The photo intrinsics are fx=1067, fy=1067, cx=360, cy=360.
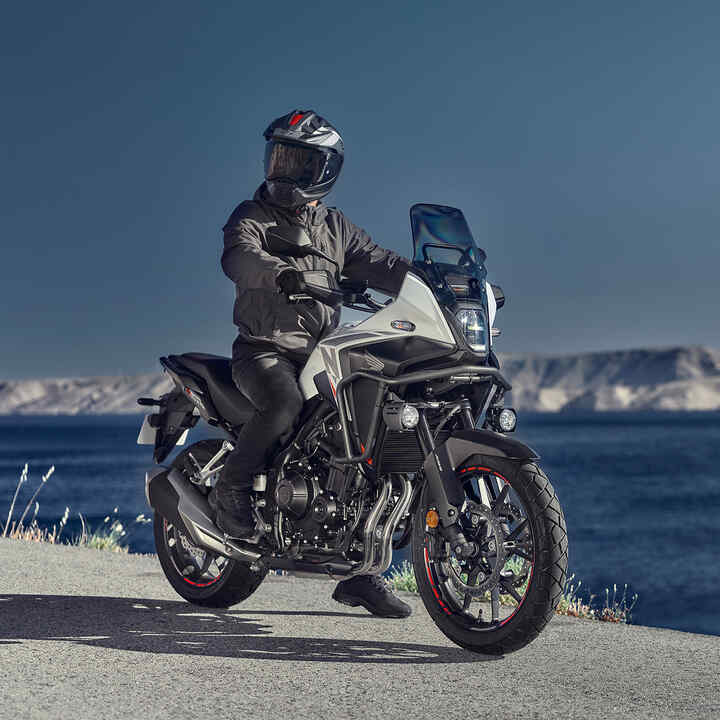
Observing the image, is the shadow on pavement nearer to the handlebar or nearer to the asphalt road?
the asphalt road

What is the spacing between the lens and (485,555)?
5160mm

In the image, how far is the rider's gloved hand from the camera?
18.0ft

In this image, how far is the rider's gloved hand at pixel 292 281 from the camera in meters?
5.47

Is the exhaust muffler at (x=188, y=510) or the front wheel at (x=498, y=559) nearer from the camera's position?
the front wheel at (x=498, y=559)

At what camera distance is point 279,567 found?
19.1 ft

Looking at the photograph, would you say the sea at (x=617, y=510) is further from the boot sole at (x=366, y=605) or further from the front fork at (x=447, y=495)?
the front fork at (x=447, y=495)

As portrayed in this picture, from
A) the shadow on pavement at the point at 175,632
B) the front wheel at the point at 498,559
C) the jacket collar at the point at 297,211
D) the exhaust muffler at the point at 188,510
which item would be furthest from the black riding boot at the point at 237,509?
the jacket collar at the point at 297,211

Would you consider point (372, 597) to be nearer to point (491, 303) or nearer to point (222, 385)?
point (222, 385)

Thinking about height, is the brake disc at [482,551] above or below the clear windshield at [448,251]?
below

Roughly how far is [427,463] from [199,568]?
2315mm

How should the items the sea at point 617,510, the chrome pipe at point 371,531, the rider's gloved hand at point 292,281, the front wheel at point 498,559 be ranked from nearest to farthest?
the front wheel at point 498,559, the chrome pipe at point 371,531, the rider's gloved hand at point 292,281, the sea at point 617,510

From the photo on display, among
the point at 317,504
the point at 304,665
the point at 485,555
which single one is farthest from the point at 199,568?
the point at 485,555

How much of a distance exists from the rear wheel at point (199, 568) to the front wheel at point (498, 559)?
1606 millimetres

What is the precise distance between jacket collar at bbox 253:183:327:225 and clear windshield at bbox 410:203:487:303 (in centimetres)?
93
